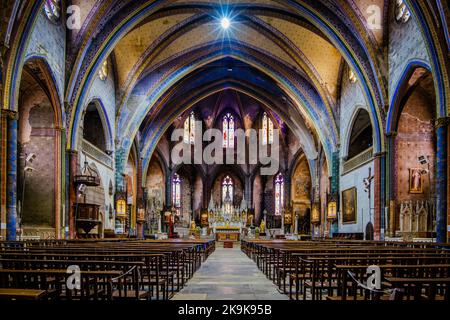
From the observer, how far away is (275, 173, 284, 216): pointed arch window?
43750 millimetres

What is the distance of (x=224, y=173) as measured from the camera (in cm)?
4547

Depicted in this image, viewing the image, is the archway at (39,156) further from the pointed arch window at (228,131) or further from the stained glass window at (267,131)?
the stained glass window at (267,131)

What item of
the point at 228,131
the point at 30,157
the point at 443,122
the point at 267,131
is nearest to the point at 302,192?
the point at 267,131

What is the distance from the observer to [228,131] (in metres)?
44.2

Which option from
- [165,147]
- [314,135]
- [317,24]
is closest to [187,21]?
[317,24]

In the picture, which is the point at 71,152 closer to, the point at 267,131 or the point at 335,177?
the point at 335,177

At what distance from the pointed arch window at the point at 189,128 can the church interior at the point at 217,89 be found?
702 cm

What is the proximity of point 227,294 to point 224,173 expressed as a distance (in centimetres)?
3740

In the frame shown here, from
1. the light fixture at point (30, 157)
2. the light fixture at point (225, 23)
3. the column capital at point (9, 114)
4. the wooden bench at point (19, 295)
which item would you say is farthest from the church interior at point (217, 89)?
the wooden bench at point (19, 295)

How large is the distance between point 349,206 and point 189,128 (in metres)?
20.2

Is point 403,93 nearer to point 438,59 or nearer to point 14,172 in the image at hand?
point 438,59

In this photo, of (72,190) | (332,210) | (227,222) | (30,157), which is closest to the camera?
(30,157)

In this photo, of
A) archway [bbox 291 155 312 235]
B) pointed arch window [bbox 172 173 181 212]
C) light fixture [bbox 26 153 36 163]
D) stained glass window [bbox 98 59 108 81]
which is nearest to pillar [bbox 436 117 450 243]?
light fixture [bbox 26 153 36 163]

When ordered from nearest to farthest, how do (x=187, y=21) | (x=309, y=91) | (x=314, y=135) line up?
(x=187, y=21) → (x=309, y=91) → (x=314, y=135)
